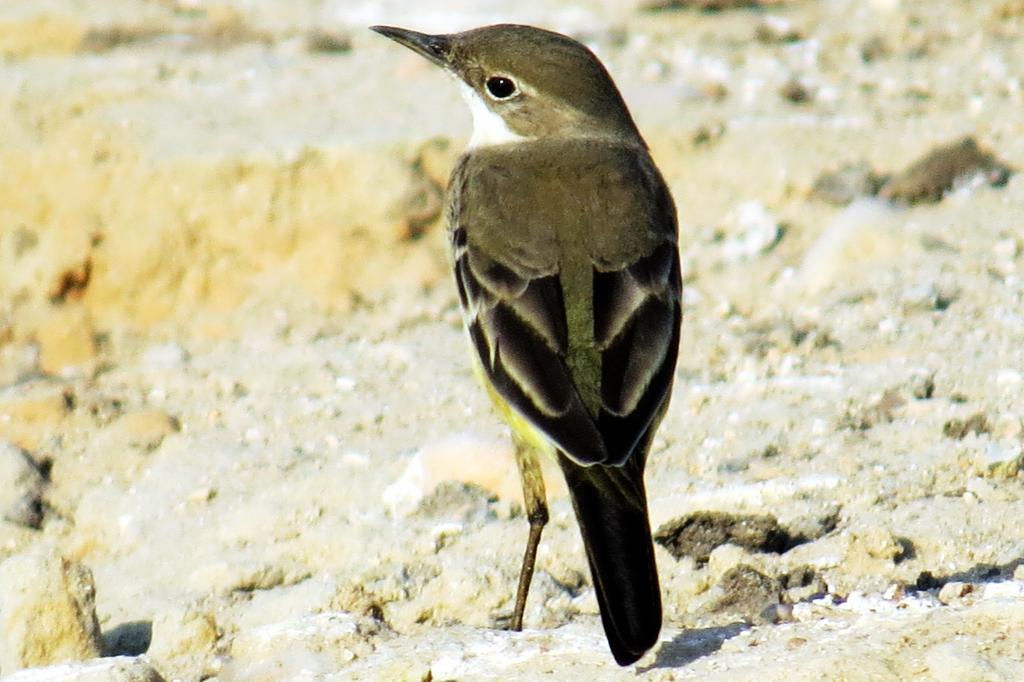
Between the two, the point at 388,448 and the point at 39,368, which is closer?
the point at 388,448

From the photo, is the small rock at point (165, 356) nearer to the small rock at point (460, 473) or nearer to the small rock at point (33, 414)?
the small rock at point (33, 414)

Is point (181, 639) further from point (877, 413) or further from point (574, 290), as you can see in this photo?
point (877, 413)

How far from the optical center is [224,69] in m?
10.5

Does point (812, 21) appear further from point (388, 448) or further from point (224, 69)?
point (388, 448)

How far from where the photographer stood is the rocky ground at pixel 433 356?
5.63 metres

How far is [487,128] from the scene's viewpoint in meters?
7.25

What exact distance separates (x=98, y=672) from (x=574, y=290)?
75.1 inches

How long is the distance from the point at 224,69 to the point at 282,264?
1.98 m

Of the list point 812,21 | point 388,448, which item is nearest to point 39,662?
point 388,448

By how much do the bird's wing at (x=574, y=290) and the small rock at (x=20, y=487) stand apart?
1981 mm

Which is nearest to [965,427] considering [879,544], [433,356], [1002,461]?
[1002,461]

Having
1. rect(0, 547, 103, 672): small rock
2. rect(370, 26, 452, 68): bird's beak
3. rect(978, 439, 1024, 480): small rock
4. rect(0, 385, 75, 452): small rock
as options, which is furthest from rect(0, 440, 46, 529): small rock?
rect(978, 439, 1024, 480): small rock

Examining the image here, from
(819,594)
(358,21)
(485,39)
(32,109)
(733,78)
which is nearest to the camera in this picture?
(819,594)

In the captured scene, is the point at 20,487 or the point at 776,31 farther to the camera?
the point at 776,31
